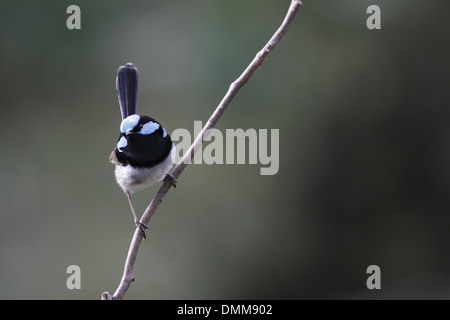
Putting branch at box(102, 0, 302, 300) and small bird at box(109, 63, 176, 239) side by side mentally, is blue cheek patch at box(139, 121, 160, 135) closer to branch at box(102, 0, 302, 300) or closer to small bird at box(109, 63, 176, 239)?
small bird at box(109, 63, 176, 239)

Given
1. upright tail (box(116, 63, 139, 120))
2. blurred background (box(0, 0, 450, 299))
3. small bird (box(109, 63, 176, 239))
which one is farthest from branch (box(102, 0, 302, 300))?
blurred background (box(0, 0, 450, 299))

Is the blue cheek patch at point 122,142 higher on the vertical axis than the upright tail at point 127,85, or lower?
lower

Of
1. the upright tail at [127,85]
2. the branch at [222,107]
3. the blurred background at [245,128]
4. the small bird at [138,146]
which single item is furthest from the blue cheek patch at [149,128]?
the blurred background at [245,128]

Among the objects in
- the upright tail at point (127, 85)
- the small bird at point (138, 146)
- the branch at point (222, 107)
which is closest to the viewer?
the branch at point (222, 107)

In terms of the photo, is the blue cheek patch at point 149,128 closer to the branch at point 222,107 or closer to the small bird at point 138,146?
the small bird at point 138,146

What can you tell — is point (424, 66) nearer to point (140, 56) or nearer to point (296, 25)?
point (296, 25)

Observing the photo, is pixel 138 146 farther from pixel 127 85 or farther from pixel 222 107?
pixel 222 107

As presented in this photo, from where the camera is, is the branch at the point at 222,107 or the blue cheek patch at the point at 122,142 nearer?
the branch at the point at 222,107

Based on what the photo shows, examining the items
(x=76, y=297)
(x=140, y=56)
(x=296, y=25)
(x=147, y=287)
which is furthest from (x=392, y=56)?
(x=76, y=297)
